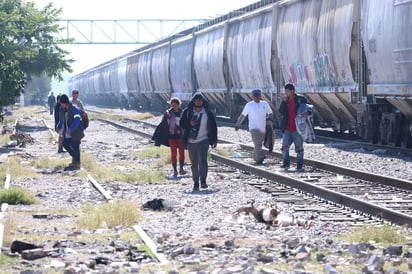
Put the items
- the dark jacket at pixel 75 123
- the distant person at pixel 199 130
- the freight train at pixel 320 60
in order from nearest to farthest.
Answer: the distant person at pixel 199 130 < the dark jacket at pixel 75 123 < the freight train at pixel 320 60

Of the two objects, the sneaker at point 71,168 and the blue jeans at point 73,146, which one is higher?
the blue jeans at point 73,146

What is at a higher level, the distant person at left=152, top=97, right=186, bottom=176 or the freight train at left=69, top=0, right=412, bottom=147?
the freight train at left=69, top=0, right=412, bottom=147

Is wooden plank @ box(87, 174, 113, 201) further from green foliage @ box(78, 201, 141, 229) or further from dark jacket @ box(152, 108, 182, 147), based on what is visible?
green foliage @ box(78, 201, 141, 229)

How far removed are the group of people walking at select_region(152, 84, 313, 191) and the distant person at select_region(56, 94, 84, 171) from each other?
2.36 m

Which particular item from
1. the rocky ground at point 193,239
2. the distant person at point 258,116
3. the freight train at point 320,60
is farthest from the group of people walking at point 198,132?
the freight train at point 320,60

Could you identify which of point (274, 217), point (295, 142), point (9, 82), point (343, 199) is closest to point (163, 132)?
point (295, 142)

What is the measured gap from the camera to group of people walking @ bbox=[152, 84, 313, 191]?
15.4 metres

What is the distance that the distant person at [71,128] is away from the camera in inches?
776

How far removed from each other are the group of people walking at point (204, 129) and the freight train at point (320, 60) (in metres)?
2.76

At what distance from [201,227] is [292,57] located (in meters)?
18.6

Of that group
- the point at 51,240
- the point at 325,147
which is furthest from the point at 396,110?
the point at 51,240

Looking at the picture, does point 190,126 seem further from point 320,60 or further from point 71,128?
point 320,60

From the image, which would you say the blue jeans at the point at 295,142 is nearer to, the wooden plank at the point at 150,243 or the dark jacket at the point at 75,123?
the dark jacket at the point at 75,123

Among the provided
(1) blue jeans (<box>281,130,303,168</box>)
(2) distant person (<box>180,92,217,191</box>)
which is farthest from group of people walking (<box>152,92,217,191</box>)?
(1) blue jeans (<box>281,130,303,168</box>)
